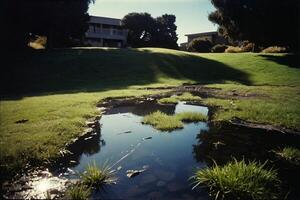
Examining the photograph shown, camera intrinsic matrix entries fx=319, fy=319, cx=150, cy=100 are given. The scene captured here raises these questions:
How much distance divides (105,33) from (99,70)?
2269 inches

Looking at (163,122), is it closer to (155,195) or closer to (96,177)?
(96,177)

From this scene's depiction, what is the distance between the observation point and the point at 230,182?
6.24 metres

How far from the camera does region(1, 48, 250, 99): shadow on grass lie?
79.2ft

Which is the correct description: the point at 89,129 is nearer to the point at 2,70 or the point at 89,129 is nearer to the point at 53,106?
the point at 53,106

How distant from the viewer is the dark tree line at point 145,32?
77.2m

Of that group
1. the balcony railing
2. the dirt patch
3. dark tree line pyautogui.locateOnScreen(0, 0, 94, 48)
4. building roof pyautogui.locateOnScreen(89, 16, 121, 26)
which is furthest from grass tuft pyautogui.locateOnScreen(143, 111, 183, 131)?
building roof pyautogui.locateOnScreen(89, 16, 121, 26)

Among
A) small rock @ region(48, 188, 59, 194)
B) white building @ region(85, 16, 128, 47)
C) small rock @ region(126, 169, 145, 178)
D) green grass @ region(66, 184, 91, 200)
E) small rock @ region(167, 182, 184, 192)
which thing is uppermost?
white building @ region(85, 16, 128, 47)

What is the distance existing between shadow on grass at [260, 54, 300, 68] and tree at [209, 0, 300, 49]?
205 centimetres

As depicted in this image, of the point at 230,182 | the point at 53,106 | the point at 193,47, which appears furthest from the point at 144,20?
the point at 230,182

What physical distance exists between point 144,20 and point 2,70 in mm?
55324

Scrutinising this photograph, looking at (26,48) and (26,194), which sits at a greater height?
(26,48)

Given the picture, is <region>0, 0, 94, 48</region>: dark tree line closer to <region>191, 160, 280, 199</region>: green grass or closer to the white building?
<region>191, 160, 280, 199</region>: green grass

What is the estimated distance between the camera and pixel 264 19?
117ft

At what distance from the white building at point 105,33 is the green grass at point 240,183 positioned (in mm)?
78307
